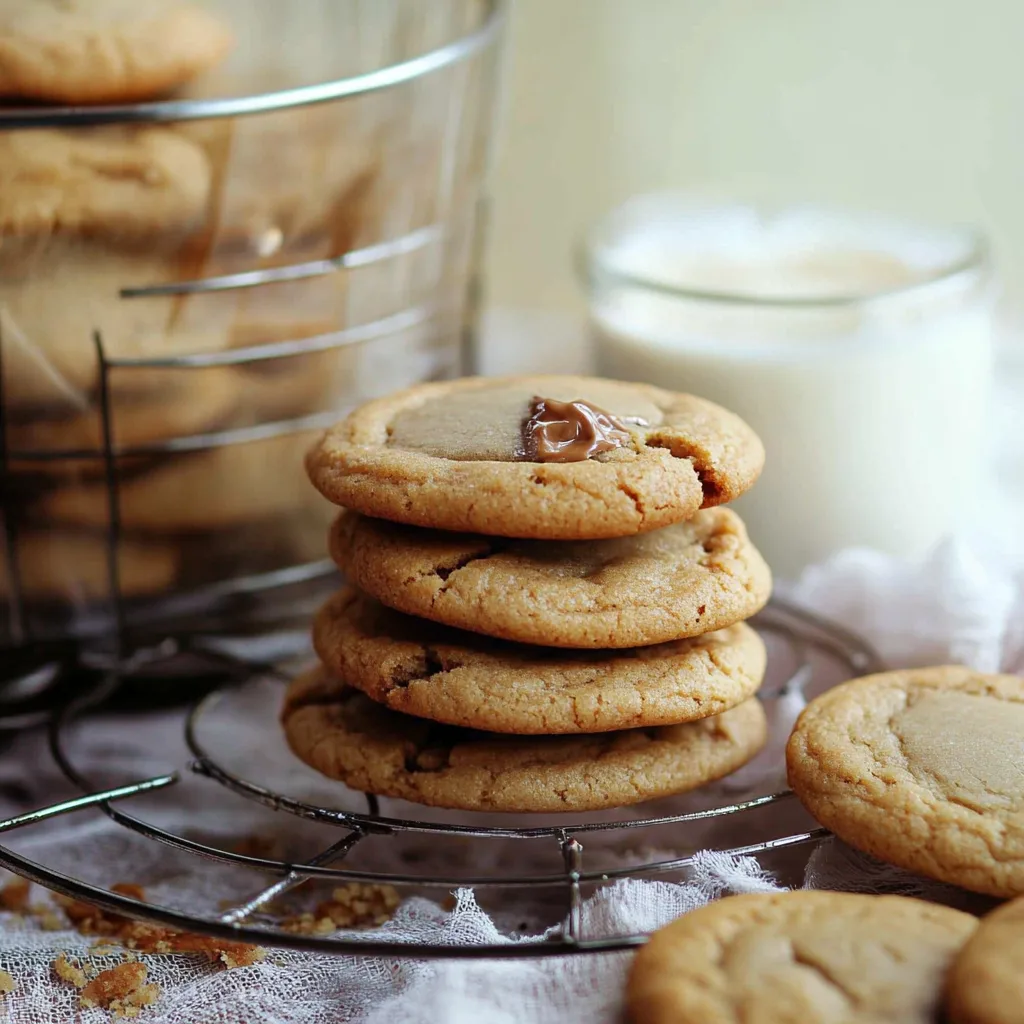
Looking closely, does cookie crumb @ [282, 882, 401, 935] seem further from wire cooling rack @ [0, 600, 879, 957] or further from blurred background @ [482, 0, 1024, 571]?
blurred background @ [482, 0, 1024, 571]

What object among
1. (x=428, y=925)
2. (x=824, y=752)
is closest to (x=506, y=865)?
(x=428, y=925)

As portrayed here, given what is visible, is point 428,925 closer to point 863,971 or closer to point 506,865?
point 506,865

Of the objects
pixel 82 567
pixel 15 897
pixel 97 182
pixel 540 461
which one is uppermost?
pixel 97 182

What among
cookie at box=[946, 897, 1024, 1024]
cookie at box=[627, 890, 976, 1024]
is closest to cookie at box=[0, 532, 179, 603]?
cookie at box=[627, 890, 976, 1024]

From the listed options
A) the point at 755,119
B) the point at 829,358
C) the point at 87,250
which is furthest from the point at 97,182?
the point at 755,119

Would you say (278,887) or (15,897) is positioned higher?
(278,887)

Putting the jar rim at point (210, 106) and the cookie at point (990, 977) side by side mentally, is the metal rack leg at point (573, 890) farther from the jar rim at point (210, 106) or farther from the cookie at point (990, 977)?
the jar rim at point (210, 106)

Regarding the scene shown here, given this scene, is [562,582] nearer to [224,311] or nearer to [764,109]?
[224,311]
